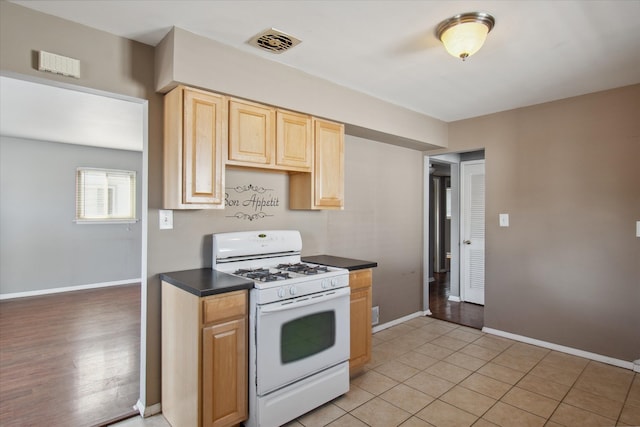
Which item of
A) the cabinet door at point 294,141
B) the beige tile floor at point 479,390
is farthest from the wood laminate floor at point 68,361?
the cabinet door at point 294,141

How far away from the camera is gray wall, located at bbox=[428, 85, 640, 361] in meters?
2.97

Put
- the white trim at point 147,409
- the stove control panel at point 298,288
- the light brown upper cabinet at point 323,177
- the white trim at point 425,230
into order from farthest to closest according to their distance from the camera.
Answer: the white trim at point 425,230, the light brown upper cabinet at point 323,177, the white trim at point 147,409, the stove control panel at point 298,288

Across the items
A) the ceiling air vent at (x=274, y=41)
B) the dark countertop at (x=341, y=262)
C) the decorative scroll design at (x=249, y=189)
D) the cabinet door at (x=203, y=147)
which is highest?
the ceiling air vent at (x=274, y=41)

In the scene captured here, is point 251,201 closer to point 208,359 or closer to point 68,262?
point 208,359

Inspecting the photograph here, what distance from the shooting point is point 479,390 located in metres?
2.57

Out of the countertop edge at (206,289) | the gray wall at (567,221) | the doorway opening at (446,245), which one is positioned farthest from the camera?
the doorway opening at (446,245)

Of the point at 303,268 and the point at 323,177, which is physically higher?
the point at 323,177

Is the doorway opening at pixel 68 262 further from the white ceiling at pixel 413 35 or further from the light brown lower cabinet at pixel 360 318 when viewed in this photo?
the light brown lower cabinet at pixel 360 318

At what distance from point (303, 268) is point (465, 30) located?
6.02 feet

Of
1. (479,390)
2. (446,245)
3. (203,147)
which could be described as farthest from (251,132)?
(446,245)

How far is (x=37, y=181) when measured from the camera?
213 inches

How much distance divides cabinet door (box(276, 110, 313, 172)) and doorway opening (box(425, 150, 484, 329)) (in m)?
2.22

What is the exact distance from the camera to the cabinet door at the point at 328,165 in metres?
2.88

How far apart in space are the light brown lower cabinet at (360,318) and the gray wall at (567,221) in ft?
5.82
